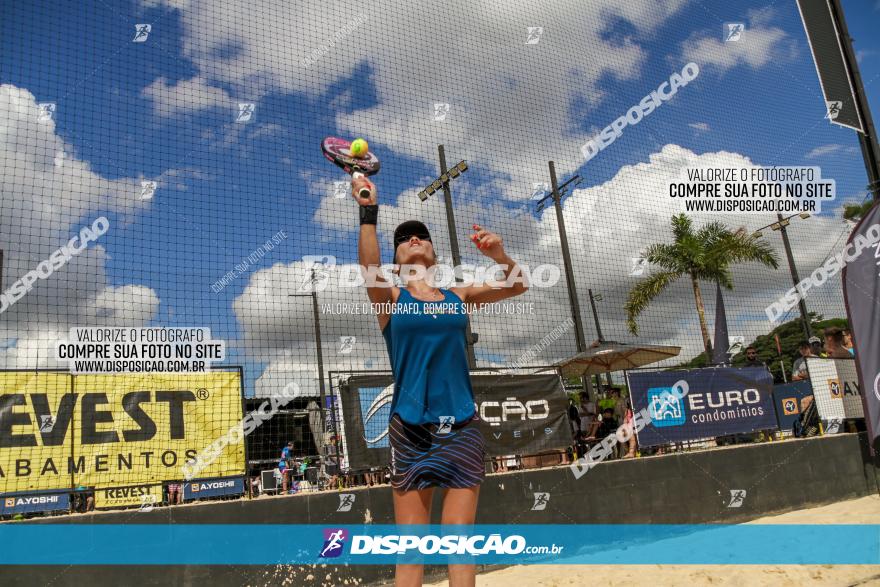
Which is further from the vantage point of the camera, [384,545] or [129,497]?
[129,497]

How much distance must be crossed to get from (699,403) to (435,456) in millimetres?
7291

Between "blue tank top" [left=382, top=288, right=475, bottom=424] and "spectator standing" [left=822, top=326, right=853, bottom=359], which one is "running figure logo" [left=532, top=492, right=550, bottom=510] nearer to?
"blue tank top" [left=382, top=288, right=475, bottom=424]

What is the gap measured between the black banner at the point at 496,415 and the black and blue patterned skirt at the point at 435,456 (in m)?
4.32

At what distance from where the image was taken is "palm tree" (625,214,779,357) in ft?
62.5

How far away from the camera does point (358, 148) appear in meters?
2.81

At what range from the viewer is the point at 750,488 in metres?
7.87

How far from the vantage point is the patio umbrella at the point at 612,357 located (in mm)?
11562

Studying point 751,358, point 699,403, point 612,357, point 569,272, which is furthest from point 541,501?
point 569,272

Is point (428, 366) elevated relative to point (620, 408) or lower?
elevated

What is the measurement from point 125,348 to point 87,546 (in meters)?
2.11

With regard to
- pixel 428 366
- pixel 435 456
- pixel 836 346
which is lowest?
pixel 435 456

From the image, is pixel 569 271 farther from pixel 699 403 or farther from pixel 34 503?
pixel 34 503

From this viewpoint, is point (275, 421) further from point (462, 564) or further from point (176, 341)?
point (462, 564)

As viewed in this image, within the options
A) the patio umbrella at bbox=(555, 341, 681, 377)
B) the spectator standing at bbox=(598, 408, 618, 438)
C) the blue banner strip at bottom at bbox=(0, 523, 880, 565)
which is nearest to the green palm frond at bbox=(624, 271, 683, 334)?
the patio umbrella at bbox=(555, 341, 681, 377)
